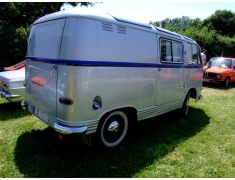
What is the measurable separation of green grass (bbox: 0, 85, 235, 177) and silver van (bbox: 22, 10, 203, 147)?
510 millimetres

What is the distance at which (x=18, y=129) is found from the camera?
19.5 ft

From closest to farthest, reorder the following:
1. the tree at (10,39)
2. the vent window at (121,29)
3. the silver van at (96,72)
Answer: the silver van at (96,72), the vent window at (121,29), the tree at (10,39)

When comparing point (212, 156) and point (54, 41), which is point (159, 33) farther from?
point (212, 156)

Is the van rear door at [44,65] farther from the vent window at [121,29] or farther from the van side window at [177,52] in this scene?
the van side window at [177,52]

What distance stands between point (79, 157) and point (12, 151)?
1.28 meters

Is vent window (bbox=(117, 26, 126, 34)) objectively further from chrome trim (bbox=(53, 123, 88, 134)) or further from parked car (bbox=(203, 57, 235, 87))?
parked car (bbox=(203, 57, 235, 87))

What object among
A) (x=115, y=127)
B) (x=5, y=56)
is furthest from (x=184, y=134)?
(x=5, y=56)

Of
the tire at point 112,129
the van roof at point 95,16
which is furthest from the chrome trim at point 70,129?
the van roof at point 95,16

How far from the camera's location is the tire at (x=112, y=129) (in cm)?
480

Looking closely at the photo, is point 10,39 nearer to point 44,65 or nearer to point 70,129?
point 44,65

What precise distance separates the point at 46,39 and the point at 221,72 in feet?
37.2

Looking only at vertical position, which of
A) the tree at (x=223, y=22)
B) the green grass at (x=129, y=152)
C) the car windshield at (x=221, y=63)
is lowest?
the green grass at (x=129, y=152)

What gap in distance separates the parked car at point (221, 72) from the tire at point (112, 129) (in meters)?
9.28

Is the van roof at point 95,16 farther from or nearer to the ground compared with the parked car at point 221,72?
farther from the ground
